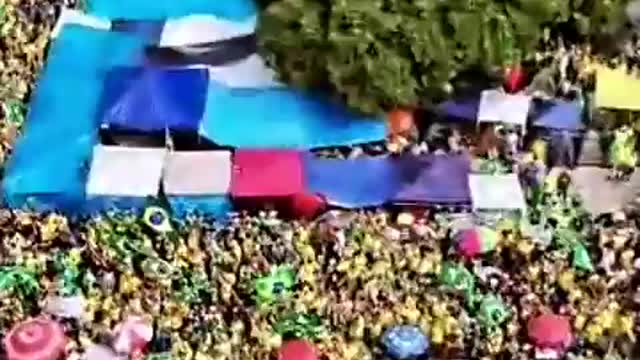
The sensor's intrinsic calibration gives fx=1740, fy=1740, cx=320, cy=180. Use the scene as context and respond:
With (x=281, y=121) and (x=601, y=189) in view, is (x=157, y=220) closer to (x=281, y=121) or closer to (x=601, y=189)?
(x=281, y=121)

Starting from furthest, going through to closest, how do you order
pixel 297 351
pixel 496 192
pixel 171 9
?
pixel 171 9, pixel 496 192, pixel 297 351

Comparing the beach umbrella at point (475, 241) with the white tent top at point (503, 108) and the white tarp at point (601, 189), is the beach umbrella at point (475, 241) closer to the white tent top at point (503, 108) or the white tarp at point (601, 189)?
the white tarp at point (601, 189)

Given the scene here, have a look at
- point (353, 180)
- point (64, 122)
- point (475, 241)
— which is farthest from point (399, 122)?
point (64, 122)

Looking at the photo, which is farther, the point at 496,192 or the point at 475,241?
the point at 496,192

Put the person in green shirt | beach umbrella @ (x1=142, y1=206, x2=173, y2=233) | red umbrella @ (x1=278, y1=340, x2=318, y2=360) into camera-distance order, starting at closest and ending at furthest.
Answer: red umbrella @ (x1=278, y1=340, x2=318, y2=360) < beach umbrella @ (x1=142, y1=206, x2=173, y2=233) < the person in green shirt

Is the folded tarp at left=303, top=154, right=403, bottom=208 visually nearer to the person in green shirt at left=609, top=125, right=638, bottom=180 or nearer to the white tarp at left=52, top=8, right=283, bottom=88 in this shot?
the white tarp at left=52, top=8, right=283, bottom=88

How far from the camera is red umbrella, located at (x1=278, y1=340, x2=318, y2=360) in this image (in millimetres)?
7730

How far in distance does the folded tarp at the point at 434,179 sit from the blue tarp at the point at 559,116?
452 millimetres

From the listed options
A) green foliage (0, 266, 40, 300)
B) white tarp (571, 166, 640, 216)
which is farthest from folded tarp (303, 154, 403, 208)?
green foliage (0, 266, 40, 300)

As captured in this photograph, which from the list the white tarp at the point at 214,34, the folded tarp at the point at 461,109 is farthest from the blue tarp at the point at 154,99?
the folded tarp at the point at 461,109

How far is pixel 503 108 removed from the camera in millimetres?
8836

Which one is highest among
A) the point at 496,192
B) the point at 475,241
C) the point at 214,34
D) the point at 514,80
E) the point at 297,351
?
the point at 214,34

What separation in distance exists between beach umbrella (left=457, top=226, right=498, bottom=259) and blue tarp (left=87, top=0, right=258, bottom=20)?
1.95 metres

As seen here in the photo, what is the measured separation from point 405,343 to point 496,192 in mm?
1085
